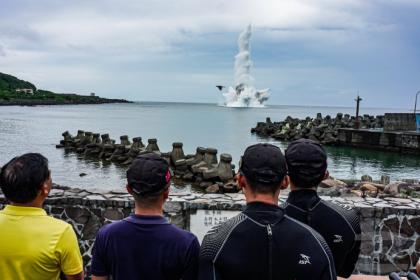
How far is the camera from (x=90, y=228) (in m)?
5.27

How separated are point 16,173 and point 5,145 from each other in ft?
91.4

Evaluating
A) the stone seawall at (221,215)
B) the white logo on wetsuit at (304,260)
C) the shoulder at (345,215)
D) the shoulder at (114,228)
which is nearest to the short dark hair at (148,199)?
the shoulder at (114,228)

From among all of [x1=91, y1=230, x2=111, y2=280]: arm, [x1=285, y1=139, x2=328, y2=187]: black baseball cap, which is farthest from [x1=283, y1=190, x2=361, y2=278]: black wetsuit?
[x1=91, y1=230, x2=111, y2=280]: arm

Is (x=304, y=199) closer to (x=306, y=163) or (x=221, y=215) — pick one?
(x=306, y=163)

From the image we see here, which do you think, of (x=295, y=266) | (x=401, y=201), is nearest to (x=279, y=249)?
(x=295, y=266)

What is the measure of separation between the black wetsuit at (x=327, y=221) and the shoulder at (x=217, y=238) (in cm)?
56

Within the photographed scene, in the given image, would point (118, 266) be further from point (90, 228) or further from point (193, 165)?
point (193, 165)

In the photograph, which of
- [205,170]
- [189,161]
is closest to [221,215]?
[205,170]

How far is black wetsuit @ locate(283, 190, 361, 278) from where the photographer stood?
261 centimetres

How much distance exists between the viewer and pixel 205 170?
14.8m

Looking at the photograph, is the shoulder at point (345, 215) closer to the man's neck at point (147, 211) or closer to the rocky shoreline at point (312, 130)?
the man's neck at point (147, 211)

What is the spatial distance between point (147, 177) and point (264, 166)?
609 mm

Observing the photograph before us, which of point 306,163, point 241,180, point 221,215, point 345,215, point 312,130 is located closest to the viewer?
point 241,180

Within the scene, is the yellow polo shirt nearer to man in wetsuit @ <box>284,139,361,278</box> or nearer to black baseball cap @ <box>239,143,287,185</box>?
black baseball cap @ <box>239,143,287,185</box>
